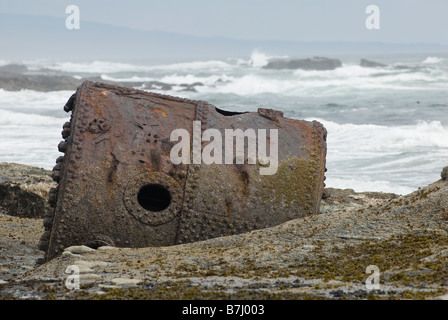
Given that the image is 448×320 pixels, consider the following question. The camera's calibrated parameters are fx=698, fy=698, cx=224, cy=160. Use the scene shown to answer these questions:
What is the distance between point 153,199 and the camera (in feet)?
20.0

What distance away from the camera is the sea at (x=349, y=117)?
14.2m

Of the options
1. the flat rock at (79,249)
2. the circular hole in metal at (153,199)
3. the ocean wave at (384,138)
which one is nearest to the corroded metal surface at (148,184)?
the circular hole in metal at (153,199)

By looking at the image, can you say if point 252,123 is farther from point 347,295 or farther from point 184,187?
point 347,295

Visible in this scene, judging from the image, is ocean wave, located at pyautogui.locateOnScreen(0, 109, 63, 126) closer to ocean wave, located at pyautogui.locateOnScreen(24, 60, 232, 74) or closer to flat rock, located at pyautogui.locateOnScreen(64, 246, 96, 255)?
flat rock, located at pyautogui.locateOnScreen(64, 246, 96, 255)

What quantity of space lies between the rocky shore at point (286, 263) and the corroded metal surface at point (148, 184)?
0.23m

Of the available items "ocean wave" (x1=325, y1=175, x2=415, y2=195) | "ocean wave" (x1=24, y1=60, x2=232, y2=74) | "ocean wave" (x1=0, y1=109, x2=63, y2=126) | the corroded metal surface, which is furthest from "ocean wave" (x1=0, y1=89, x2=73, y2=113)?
"ocean wave" (x1=24, y1=60, x2=232, y2=74)

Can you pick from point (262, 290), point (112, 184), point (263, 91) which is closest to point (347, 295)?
point (262, 290)

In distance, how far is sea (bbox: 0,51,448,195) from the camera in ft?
46.8

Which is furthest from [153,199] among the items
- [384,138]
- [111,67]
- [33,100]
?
[111,67]

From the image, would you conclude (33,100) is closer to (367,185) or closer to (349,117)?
(349,117)

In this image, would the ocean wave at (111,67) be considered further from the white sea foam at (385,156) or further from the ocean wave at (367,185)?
the ocean wave at (367,185)

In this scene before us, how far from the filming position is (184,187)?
231 inches
